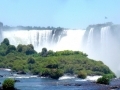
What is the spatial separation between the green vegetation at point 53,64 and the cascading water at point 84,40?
10.1m

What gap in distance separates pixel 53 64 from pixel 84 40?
39.1m

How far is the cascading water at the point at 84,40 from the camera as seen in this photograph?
12138 centimetres

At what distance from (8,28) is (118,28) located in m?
55.7

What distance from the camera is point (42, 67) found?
96562mm

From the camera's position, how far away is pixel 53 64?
314 feet

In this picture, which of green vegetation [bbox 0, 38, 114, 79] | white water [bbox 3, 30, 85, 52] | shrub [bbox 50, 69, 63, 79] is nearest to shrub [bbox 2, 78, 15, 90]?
shrub [bbox 50, 69, 63, 79]

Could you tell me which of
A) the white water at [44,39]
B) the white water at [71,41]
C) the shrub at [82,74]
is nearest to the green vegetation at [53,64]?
the shrub at [82,74]

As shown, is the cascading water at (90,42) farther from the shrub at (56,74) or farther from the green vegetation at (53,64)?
the shrub at (56,74)

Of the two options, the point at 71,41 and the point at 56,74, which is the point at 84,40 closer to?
the point at 71,41

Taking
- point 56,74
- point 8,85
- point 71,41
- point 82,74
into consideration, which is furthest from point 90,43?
point 8,85

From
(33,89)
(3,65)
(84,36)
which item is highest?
(84,36)

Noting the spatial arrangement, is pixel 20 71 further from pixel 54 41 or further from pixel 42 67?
pixel 54 41

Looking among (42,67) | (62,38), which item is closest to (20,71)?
(42,67)

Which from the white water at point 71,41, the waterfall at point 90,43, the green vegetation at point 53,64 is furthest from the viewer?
the white water at point 71,41
